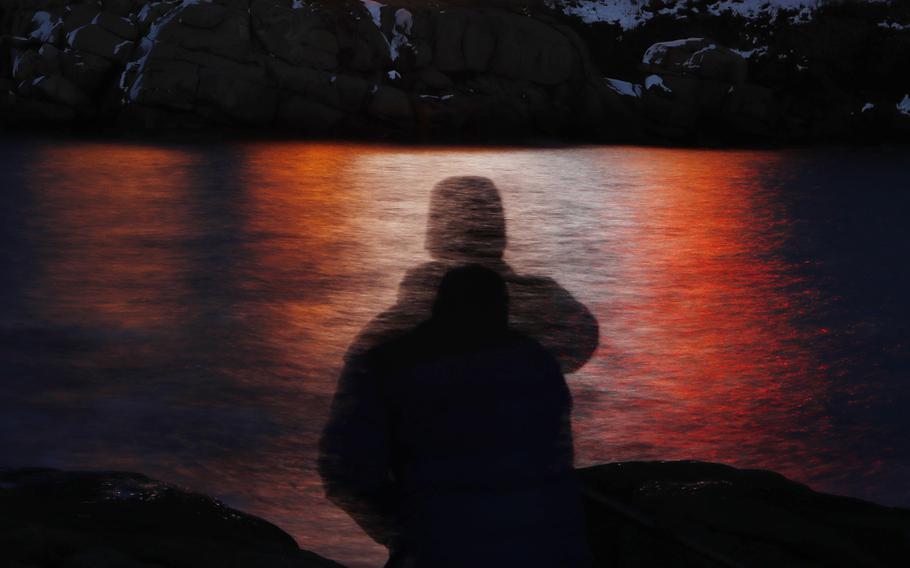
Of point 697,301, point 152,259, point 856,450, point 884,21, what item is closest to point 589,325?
point 697,301

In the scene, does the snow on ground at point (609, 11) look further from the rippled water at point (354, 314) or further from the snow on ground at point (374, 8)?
the rippled water at point (354, 314)

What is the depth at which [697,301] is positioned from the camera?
9141mm

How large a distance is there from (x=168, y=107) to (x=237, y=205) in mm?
10642

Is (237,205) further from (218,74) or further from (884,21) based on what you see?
(884,21)

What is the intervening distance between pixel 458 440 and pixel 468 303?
0.26 m

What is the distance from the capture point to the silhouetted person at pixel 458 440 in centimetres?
195

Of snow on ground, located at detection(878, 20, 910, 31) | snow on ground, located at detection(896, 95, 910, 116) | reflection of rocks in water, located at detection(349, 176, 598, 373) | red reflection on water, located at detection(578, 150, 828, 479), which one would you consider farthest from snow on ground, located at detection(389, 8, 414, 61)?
reflection of rocks in water, located at detection(349, 176, 598, 373)

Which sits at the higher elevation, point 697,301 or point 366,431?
point 366,431

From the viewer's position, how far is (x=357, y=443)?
79.3 inches

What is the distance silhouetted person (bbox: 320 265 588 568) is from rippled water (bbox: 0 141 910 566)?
2072 millimetres

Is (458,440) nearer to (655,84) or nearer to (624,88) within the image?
(655,84)

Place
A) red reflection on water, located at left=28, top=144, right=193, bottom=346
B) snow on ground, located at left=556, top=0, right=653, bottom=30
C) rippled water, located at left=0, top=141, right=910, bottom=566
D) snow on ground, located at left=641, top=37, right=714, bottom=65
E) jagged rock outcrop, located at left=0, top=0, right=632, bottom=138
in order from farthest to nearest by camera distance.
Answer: snow on ground, located at left=556, top=0, right=653, bottom=30, snow on ground, located at left=641, top=37, right=714, bottom=65, jagged rock outcrop, located at left=0, top=0, right=632, bottom=138, red reflection on water, located at left=28, top=144, right=193, bottom=346, rippled water, located at left=0, top=141, right=910, bottom=566

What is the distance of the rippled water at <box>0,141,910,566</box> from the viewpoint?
17.8 ft

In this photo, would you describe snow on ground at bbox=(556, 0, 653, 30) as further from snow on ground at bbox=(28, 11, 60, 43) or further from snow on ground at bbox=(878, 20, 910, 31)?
Result: snow on ground at bbox=(28, 11, 60, 43)
